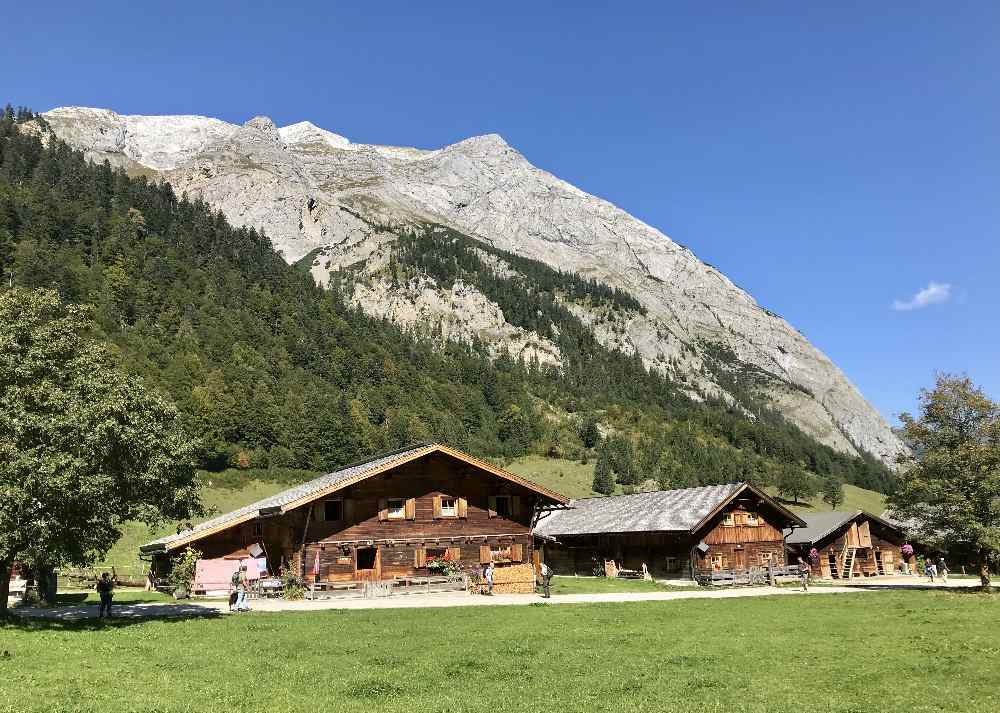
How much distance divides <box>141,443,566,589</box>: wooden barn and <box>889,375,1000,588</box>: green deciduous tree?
2024cm

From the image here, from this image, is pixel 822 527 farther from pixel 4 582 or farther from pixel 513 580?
pixel 4 582

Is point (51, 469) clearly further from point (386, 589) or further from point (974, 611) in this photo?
point (974, 611)

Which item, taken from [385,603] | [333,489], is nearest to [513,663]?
[385,603]

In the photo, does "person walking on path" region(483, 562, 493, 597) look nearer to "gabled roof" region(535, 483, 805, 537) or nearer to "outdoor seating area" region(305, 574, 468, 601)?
"outdoor seating area" region(305, 574, 468, 601)

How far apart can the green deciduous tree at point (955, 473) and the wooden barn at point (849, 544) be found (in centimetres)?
2163

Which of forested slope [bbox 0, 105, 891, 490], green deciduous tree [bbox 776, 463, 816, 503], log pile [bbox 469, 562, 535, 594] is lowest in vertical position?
log pile [bbox 469, 562, 535, 594]

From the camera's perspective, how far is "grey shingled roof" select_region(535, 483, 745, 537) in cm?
5212

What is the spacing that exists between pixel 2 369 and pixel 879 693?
28.3m

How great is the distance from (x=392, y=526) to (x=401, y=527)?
538 millimetres

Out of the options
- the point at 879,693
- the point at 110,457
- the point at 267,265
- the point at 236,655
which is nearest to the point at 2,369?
the point at 110,457

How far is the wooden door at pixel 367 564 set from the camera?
42969 millimetres

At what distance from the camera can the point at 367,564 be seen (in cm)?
4375

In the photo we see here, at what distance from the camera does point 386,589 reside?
39.5 metres

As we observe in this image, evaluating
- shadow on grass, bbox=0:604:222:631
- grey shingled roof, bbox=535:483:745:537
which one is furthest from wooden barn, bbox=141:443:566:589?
shadow on grass, bbox=0:604:222:631
